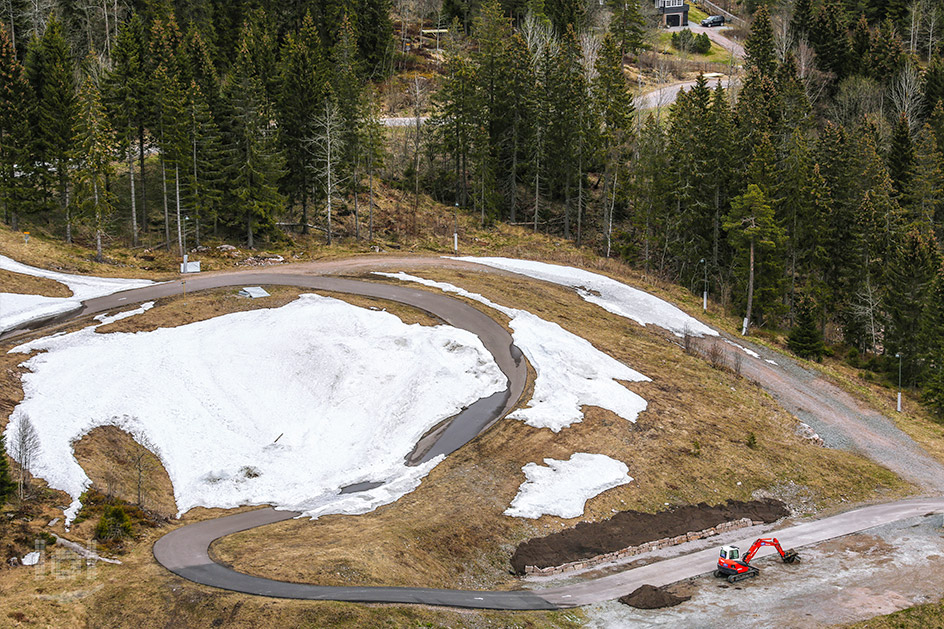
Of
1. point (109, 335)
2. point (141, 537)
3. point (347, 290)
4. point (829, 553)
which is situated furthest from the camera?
point (347, 290)

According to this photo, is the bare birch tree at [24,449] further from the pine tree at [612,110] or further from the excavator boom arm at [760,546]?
the pine tree at [612,110]

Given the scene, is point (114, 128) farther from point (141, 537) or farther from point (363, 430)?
point (141, 537)

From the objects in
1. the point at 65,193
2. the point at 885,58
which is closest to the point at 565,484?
the point at 65,193

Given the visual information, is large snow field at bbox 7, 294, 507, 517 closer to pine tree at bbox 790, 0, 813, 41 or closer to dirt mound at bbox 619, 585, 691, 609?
dirt mound at bbox 619, 585, 691, 609

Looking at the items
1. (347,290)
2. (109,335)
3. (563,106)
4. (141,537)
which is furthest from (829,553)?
(563,106)

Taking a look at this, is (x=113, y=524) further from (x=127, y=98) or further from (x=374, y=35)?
(x=374, y=35)

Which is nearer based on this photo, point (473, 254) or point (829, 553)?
point (829, 553)

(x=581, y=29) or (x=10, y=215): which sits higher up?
(x=581, y=29)
